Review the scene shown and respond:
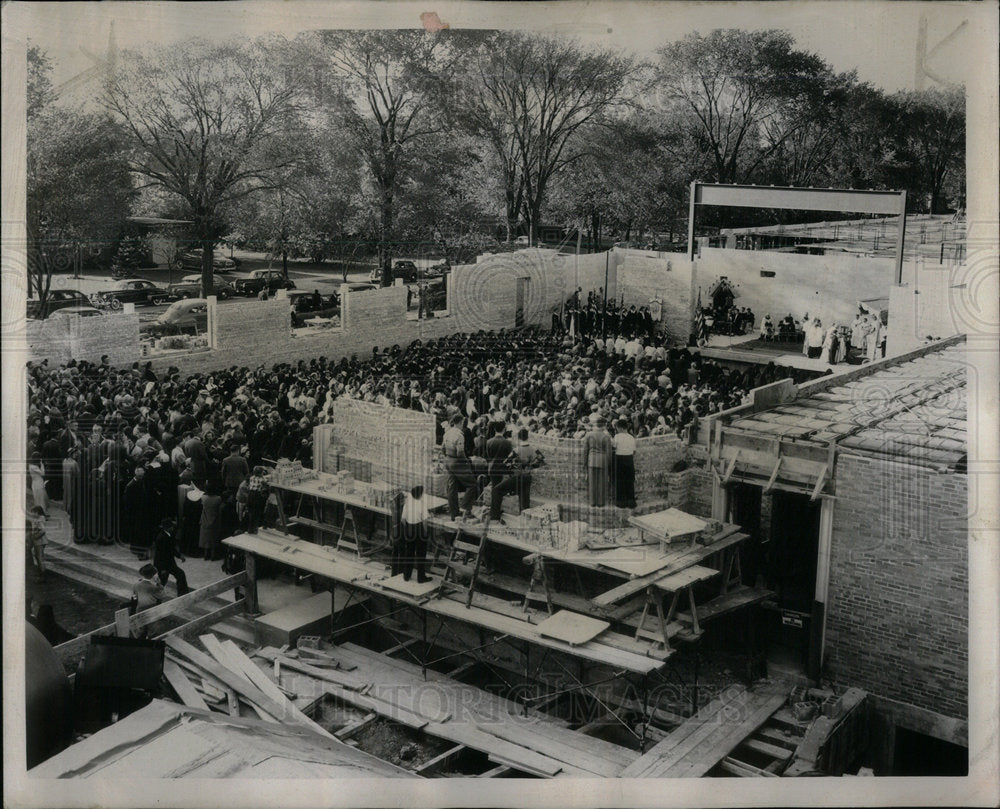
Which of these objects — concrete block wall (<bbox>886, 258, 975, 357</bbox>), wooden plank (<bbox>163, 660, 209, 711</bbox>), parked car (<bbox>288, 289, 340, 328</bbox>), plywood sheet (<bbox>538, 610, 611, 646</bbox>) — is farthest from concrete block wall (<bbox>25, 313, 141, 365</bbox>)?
concrete block wall (<bbox>886, 258, 975, 357</bbox>)

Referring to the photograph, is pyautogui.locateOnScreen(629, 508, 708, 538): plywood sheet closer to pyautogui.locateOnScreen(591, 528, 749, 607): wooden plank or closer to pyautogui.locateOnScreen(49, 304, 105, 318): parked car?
pyautogui.locateOnScreen(591, 528, 749, 607): wooden plank

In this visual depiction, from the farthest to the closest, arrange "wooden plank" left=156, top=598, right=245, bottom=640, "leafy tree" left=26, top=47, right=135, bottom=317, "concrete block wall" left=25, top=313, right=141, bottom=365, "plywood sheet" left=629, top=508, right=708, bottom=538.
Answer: "wooden plank" left=156, top=598, right=245, bottom=640, "plywood sheet" left=629, top=508, right=708, bottom=538, "concrete block wall" left=25, top=313, right=141, bottom=365, "leafy tree" left=26, top=47, right=135, bottom=317

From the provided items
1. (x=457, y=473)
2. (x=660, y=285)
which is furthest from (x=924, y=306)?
(x=457, y=473)

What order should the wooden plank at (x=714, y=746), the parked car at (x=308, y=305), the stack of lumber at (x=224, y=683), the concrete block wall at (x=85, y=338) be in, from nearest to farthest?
the wooden plank at (x=714, y=746)
the stack of lumber at (x=224, y=683)
the concrete block wall at (x=85, y=338)
the parked car at (x=308, y=305)

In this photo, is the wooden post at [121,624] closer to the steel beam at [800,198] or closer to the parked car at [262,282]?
the parked car at [262,282]

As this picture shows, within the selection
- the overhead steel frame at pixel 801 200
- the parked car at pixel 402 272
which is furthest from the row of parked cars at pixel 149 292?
the overhead steel frame at pixel 801 200

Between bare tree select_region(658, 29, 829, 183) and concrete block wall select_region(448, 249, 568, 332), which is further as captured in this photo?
concrete block wall select_region(448, 249, 568, 332)
